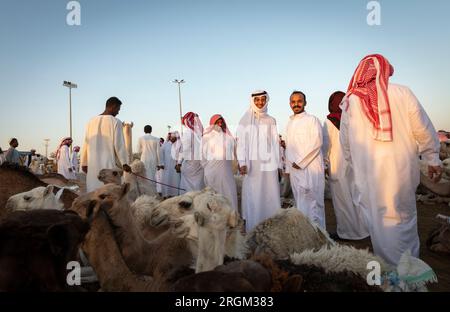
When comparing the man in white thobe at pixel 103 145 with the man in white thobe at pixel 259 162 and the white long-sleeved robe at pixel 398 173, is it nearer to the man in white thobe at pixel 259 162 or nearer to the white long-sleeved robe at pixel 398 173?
the man in white thobe at pixel 259 162

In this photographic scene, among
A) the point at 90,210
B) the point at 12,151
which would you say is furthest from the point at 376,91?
the point at 12,151

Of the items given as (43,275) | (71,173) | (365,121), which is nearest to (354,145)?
(365,121)

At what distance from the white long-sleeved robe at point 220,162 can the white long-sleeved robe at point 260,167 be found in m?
0.81

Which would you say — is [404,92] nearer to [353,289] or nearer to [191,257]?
[353,289]

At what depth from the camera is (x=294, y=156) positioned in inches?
269

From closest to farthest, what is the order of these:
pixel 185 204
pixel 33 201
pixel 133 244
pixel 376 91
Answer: pixel 133 244 < pixel 185 204 < pixel 33 201 < pixel 376 91

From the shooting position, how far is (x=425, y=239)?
6223mm

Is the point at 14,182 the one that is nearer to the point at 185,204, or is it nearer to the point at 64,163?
the point at 185,204

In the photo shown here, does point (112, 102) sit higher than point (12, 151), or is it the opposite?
point (112, 102)

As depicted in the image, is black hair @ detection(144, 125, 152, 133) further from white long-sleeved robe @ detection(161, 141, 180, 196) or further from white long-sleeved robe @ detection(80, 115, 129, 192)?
white long-sleeved robe @ detection(80, 115, 129, 192)

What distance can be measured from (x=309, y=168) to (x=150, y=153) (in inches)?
330

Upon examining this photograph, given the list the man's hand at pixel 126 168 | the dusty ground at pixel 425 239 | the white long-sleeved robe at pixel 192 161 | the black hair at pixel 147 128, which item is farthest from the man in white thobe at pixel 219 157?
the black hair at pixel 147 128

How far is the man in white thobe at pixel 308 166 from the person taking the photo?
663cm
